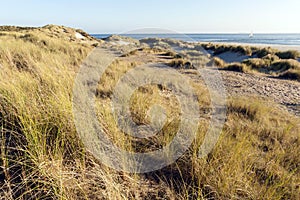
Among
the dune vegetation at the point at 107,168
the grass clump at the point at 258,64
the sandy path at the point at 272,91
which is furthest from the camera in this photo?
the grass clump at the point at 258,64

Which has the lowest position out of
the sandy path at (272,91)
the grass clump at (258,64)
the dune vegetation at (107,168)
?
the sandy path at (272,91)

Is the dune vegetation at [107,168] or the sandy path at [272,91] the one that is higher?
the dune vegetation at [107,168]

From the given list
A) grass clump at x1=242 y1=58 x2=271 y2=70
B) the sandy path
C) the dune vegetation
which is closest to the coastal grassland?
grass clump at x1=242 y1=58 x2=271 y2=70

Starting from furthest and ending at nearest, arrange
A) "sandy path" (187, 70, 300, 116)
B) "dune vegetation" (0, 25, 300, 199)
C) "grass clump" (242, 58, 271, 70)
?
"grass clump" (242, 58, 271, 70), "sandy path" (187, 70, 300, 116), "dune vegetation" (0, 25, 300, 199)

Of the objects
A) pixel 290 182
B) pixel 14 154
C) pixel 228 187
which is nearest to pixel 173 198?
pixel 228 187

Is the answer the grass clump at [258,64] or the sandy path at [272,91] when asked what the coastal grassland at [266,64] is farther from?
the sandy path at [272,91]

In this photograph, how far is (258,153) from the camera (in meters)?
2.15

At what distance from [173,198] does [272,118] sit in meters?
2.94

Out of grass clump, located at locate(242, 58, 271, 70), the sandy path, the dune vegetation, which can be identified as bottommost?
the sandy path

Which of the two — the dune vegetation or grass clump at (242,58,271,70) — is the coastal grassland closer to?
grass clump at (242,58,271,70)

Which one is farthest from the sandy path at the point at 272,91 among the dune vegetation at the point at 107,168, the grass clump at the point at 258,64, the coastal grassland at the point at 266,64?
the grass clump at the point at 258,64

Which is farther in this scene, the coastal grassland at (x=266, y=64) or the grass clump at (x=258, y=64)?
the grass clump at (x=258, y=64)

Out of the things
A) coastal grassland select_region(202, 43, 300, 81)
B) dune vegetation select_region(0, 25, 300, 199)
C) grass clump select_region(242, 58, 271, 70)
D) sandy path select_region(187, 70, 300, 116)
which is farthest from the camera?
grass clump select_region(242, 58, 271, 70)

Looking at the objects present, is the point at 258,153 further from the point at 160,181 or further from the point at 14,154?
the point at 14,154
